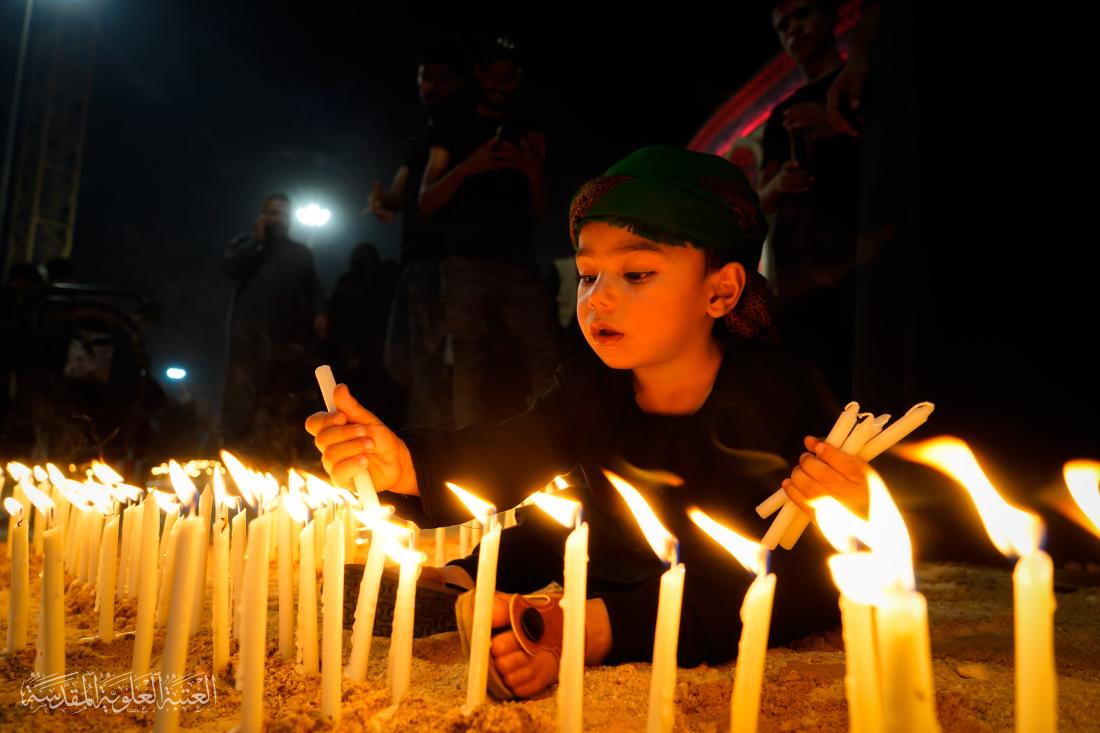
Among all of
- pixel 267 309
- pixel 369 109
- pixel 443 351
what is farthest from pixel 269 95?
pixel 443 351

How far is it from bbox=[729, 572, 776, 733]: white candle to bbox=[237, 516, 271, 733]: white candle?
79cm

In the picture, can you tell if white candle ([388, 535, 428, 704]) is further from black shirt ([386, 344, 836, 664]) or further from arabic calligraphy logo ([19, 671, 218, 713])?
black shirt ([386, 344, 836, 664])

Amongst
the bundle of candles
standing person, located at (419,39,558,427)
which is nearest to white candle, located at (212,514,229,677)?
the bundle of candles

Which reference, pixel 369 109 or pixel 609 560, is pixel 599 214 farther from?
pixel 369 109

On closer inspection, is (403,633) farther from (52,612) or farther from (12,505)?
(12,505)

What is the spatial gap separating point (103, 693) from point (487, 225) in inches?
143

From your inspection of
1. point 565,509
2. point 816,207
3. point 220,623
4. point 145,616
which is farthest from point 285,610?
point 816,207

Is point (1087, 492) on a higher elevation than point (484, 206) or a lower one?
lower

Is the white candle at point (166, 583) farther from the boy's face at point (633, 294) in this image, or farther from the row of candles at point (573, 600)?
the boy's face at point (633, 294)

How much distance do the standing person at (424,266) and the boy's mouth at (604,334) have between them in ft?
9.71

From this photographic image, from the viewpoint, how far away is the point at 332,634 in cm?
128

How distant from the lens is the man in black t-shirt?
393cm

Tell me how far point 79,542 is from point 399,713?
6.30 ft

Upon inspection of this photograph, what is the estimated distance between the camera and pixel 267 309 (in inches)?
264
